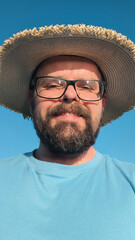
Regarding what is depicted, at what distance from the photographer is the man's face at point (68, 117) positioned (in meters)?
2.07

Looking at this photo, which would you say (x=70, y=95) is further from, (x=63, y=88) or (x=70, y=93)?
(x=63, y=88)

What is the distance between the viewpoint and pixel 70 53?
2311 millimetres

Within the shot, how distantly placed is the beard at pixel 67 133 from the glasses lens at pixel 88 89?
0.15 m

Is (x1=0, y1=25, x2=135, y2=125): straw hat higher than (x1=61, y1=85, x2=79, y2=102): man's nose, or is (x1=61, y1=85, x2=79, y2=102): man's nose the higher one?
(x1=0, y1=25, x2=135, y2=125): straw hat

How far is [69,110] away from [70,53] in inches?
25.5

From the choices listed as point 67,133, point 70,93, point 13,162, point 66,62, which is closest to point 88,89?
point 70,93

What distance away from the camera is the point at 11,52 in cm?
239

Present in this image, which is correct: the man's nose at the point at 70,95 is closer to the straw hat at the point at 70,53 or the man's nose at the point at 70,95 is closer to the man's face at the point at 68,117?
the man's face at the point at 68,117

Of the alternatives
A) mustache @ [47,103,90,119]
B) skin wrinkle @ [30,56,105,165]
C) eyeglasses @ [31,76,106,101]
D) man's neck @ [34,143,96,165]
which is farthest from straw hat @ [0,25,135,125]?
man's neck @ [34,143,96,165]

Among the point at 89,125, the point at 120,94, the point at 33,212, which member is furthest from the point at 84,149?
the point at 120,94

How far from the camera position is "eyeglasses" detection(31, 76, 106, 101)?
218cm

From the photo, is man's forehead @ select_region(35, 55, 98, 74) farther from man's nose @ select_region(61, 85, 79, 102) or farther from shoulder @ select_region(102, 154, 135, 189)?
shoulder @ select_region(102, 154, 135, 189)

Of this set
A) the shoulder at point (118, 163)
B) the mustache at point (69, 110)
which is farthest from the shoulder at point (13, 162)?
the shoulder at point (118, 163)

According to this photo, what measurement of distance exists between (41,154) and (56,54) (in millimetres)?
1059
